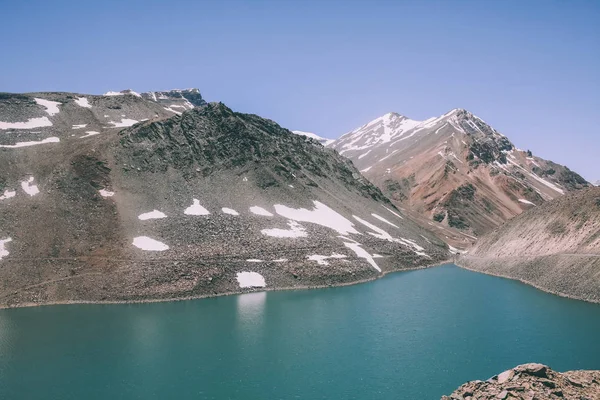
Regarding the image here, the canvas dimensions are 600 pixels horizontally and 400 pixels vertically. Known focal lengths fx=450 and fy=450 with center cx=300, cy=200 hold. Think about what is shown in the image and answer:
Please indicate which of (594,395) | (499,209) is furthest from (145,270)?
(499,209)

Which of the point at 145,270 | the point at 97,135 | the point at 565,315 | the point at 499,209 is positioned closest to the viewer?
the point at 565,315

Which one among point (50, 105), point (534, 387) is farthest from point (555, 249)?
point (50, 105)

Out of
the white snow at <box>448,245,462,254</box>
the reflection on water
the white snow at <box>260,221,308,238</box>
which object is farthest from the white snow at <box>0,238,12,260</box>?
the white snow at <box>448,245,462,254</box>

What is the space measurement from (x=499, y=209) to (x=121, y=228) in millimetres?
156666

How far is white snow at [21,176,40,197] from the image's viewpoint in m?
83.1

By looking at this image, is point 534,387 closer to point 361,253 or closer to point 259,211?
point 361,253

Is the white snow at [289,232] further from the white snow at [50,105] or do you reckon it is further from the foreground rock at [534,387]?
the white snow at [50,105]

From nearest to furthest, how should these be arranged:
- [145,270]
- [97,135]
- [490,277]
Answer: [145,270] → [490,277] → [97,135]

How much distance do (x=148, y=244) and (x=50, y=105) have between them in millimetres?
64032

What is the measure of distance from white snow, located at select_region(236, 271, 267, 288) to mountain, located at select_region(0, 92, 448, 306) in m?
0.27

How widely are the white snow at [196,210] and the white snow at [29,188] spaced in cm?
2722

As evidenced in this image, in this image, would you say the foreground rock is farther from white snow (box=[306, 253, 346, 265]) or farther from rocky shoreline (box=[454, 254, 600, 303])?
white snow (box=[306, 253, 346, 265])

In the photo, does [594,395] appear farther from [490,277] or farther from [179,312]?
[490,277]

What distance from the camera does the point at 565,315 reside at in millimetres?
62625
